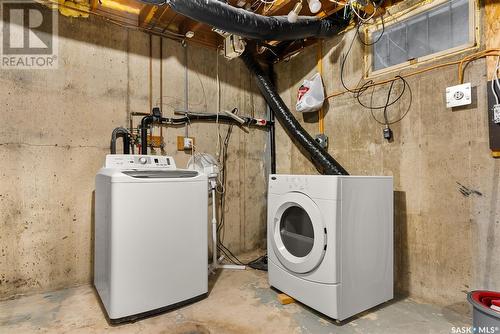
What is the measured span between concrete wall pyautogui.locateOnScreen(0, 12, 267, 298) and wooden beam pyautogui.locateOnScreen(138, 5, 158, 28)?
11 cm

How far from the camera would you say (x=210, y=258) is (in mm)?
2613

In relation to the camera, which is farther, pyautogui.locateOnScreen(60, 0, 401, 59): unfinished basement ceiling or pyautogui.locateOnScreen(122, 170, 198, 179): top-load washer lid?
pyautogui.locateOnScreen(60, 0, 401, 59): unfinished basement ceiling

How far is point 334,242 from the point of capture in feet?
5.09

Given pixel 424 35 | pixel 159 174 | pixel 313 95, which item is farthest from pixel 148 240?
pixel 424 35

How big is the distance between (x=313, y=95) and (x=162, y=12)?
1488 millimetres

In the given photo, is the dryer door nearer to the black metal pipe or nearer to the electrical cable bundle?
the electrical cable bundle

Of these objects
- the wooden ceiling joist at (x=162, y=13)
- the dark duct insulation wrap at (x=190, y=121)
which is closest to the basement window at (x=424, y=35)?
the wooden ceiling joist at (x=162, y=13)

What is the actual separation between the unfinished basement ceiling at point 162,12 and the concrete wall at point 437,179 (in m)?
0.37

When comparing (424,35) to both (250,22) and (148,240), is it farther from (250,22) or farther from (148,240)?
(148,240)

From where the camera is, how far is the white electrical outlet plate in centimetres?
164

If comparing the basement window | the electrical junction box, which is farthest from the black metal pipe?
the basement window

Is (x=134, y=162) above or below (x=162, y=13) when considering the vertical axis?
below

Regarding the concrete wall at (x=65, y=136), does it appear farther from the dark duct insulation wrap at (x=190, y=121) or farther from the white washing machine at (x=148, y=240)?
the white washing machine at (x=148, y=240)

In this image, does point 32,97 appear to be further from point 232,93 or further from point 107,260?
point 232,93
